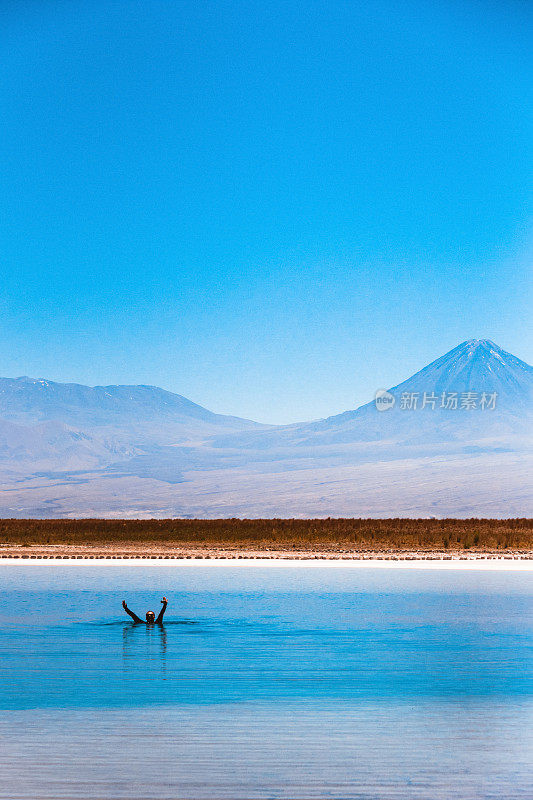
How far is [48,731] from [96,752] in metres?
1.10

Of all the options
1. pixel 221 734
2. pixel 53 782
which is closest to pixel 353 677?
pixel 221 734

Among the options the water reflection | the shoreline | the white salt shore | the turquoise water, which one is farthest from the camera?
the shoreline

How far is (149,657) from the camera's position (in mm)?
14562

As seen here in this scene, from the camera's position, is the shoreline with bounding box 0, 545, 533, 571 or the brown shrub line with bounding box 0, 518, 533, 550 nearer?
the shoreline with bounding box 0, 545, 533, 571

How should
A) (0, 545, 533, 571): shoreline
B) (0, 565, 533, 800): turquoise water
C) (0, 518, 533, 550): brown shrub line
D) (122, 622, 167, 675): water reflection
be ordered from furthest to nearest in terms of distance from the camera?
(0, 518, 533, 550): brown shrub line
(0, 545, 533, 571): shoreline
(122, 622, 167, 675): water reflection
(0, 565, 533, 800): turquoise water

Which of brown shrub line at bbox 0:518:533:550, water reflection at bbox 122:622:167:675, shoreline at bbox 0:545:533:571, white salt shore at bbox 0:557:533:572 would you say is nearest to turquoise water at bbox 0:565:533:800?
water reflection at bbox 122:622:167:675

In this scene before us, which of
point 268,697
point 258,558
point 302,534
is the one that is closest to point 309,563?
point 258,558

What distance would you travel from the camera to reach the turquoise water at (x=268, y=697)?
7887 millimetres

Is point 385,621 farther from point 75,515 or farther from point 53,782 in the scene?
point 75,515

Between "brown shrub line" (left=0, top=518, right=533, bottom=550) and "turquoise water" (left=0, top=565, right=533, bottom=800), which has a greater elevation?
"brown shrub line" (left=0, top=518, right=533, bottom=550)

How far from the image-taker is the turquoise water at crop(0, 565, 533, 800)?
7.89m

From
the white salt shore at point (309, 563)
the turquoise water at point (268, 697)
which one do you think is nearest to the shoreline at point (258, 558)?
the white salt shore at point (309, 563)

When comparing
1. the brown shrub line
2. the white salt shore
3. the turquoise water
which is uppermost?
the brown shrub line

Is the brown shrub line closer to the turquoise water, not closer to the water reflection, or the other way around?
the turquoise water
